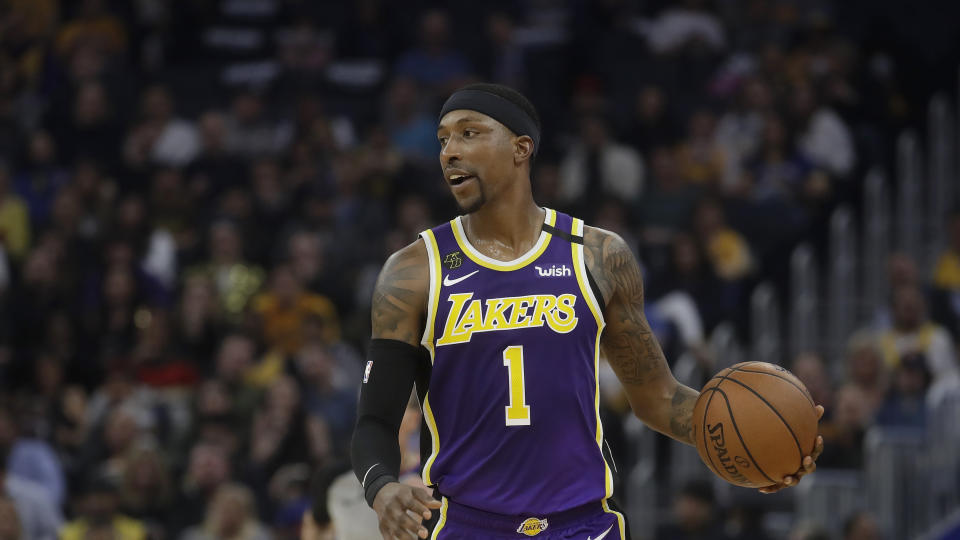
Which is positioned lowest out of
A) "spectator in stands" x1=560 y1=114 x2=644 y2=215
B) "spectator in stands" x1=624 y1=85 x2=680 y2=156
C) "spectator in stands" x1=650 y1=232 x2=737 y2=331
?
"spectator in stands" x1=650 y1=232 x2=737 y2=331

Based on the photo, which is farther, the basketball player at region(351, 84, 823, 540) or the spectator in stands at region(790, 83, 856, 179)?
the spectator in stands at region(790, 83, 856, 179)

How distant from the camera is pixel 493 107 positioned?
5.07 metres

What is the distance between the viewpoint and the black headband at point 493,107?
5059 millimetres

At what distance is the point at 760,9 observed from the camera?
16188 millimetres

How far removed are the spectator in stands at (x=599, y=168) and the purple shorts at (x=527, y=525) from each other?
28.3 feet

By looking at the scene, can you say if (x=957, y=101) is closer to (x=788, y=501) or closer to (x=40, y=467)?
(x=788, y=501)

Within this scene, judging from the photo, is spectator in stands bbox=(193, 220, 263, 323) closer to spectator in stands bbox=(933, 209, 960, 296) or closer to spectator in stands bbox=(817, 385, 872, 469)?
spectator in stands bbox=(817, 385, 872, 469)

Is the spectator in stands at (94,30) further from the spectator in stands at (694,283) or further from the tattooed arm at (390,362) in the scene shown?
the tattooed arm at (390,362)

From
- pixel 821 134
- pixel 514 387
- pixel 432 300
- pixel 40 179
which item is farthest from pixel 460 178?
pixel 40 179

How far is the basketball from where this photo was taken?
5.05 m

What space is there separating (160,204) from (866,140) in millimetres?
6587

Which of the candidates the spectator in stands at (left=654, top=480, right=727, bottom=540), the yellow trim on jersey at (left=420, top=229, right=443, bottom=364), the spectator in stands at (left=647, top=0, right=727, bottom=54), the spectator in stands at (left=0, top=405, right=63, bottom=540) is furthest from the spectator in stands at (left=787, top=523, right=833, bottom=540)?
the spectator in stands at (left=647, top=0, right=727, bottom=54)

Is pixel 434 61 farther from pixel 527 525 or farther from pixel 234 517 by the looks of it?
pixel 527 525

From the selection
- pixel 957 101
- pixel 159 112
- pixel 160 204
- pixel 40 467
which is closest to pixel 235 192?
pixel 160 204
